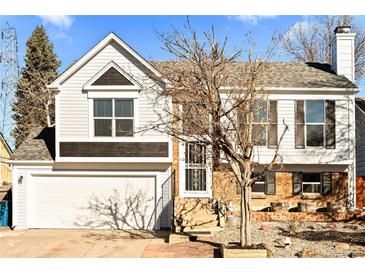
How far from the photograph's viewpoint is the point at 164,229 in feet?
54.1

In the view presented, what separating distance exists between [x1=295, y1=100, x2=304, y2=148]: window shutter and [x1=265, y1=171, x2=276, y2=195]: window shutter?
164cm

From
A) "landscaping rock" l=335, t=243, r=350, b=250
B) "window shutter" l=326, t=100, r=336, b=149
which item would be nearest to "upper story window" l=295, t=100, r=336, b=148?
"window shutter" l=326, t=100, r=336, b=149

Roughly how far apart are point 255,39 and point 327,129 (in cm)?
730

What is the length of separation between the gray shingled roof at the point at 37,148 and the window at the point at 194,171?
17.9 feet

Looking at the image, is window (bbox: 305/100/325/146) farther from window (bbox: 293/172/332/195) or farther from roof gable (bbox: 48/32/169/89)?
roof gable (bbox: 48/32/169/89)

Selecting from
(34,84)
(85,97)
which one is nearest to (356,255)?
(85,97)

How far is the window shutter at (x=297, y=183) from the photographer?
17.9 metres

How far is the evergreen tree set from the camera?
3142 cm

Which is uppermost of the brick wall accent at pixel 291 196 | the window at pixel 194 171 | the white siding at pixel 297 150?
the white siding at pixel 297 150

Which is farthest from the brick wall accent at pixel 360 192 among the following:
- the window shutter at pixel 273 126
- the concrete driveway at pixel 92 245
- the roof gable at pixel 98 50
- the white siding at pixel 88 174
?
the roof gable at pixel 98 50

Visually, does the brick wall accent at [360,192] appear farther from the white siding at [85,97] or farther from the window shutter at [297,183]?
the white siding at [85,97]

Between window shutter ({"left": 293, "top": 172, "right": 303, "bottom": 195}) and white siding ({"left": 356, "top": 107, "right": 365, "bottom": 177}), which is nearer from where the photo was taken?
window shutter ({"left": 293, "top": 172, "right": 303, "bottom": 195})
